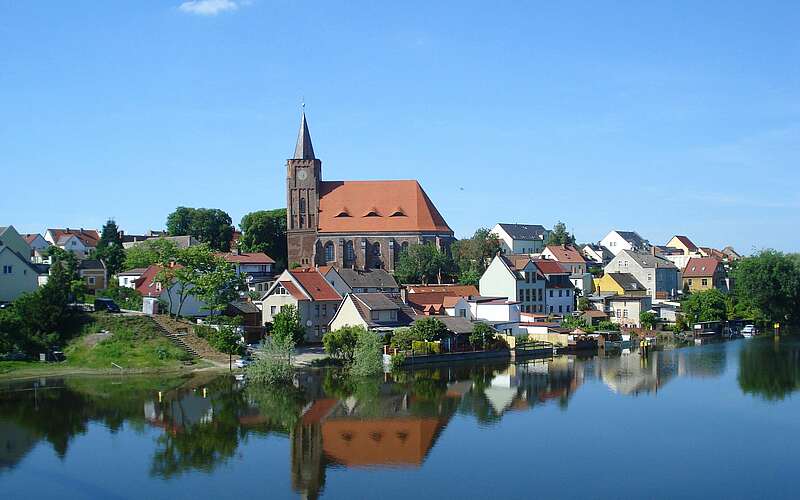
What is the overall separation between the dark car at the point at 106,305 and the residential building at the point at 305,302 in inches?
363

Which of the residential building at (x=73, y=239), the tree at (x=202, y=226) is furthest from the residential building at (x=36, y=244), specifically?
the tree at (x=202, y=226)

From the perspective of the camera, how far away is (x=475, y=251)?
78188 mm

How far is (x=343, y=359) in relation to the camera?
154 ft

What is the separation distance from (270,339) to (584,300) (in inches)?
1385

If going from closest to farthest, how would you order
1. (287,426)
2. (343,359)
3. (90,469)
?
(90,469) < (287,426) < (343,359)

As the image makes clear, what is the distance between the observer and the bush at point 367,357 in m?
44.0

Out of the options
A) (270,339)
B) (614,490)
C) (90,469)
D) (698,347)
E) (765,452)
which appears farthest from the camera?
(698,347)

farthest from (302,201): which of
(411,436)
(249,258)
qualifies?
(411,436)

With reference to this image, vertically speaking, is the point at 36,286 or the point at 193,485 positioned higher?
the point at 36,286

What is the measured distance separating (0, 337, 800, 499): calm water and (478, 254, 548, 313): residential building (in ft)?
62.3

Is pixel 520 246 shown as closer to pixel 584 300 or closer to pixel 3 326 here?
pixel 584 300

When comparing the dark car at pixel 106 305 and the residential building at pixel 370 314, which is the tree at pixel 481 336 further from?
the dark car at pixel 106 305

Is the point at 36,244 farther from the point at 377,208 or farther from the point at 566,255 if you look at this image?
the point at 566,255

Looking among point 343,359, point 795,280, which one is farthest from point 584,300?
point 343,359
